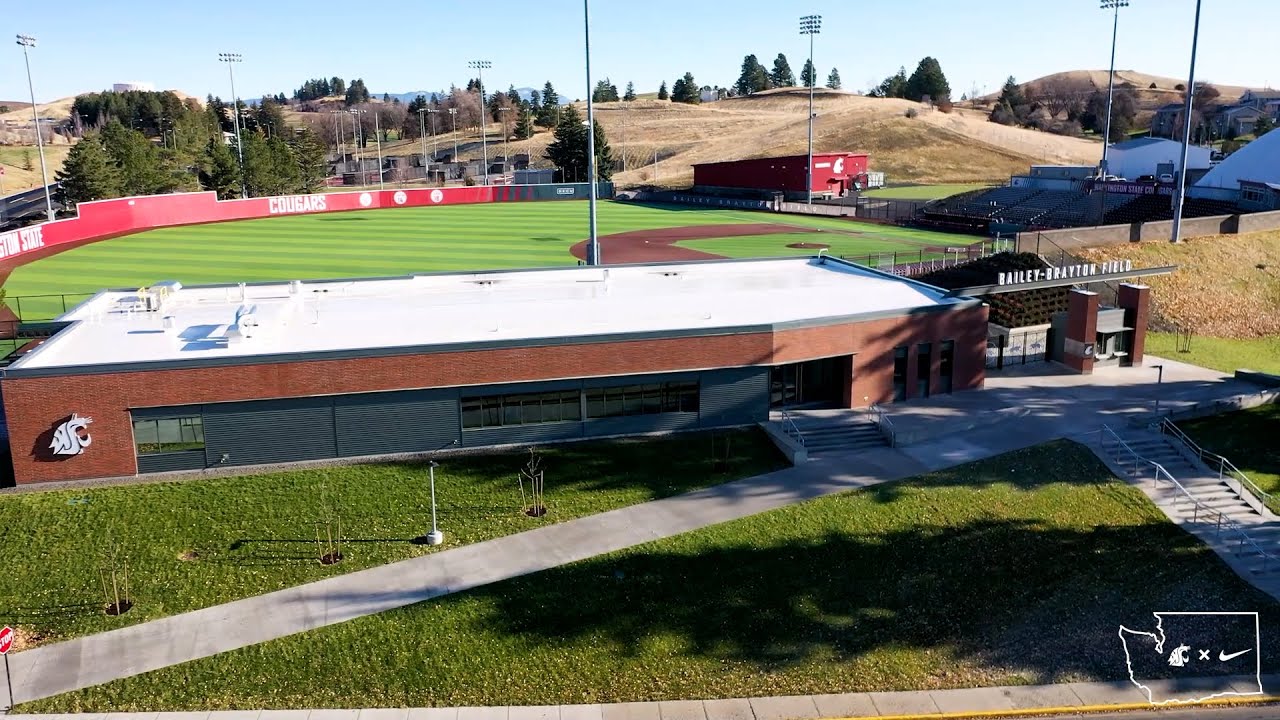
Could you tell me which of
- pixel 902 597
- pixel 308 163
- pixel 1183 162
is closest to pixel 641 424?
pixel 902 597

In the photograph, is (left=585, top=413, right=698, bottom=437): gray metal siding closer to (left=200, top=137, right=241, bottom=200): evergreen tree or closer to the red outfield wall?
the red outfield wall

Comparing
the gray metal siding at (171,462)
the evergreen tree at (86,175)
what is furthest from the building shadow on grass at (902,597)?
the evergreen tree at (86,175)

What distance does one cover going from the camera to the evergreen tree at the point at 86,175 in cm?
7838

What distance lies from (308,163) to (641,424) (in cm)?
9172

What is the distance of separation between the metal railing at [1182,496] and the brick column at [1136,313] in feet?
28.9

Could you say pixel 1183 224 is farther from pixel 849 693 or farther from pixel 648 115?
pixel 648 115

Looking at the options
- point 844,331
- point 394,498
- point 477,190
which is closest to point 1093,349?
point 844,331

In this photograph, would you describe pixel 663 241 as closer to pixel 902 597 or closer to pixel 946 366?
pixel 946 366

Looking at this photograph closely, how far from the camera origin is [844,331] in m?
31.9

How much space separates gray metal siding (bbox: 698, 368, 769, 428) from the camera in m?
30.5

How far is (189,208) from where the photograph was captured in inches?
3216

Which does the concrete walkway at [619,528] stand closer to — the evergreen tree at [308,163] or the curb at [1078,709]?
the curb at [1078,709]

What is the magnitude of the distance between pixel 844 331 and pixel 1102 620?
12.9 meters

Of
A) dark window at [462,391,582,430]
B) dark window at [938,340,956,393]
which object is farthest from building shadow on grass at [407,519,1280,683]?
dark window at [938,340,956,393]
